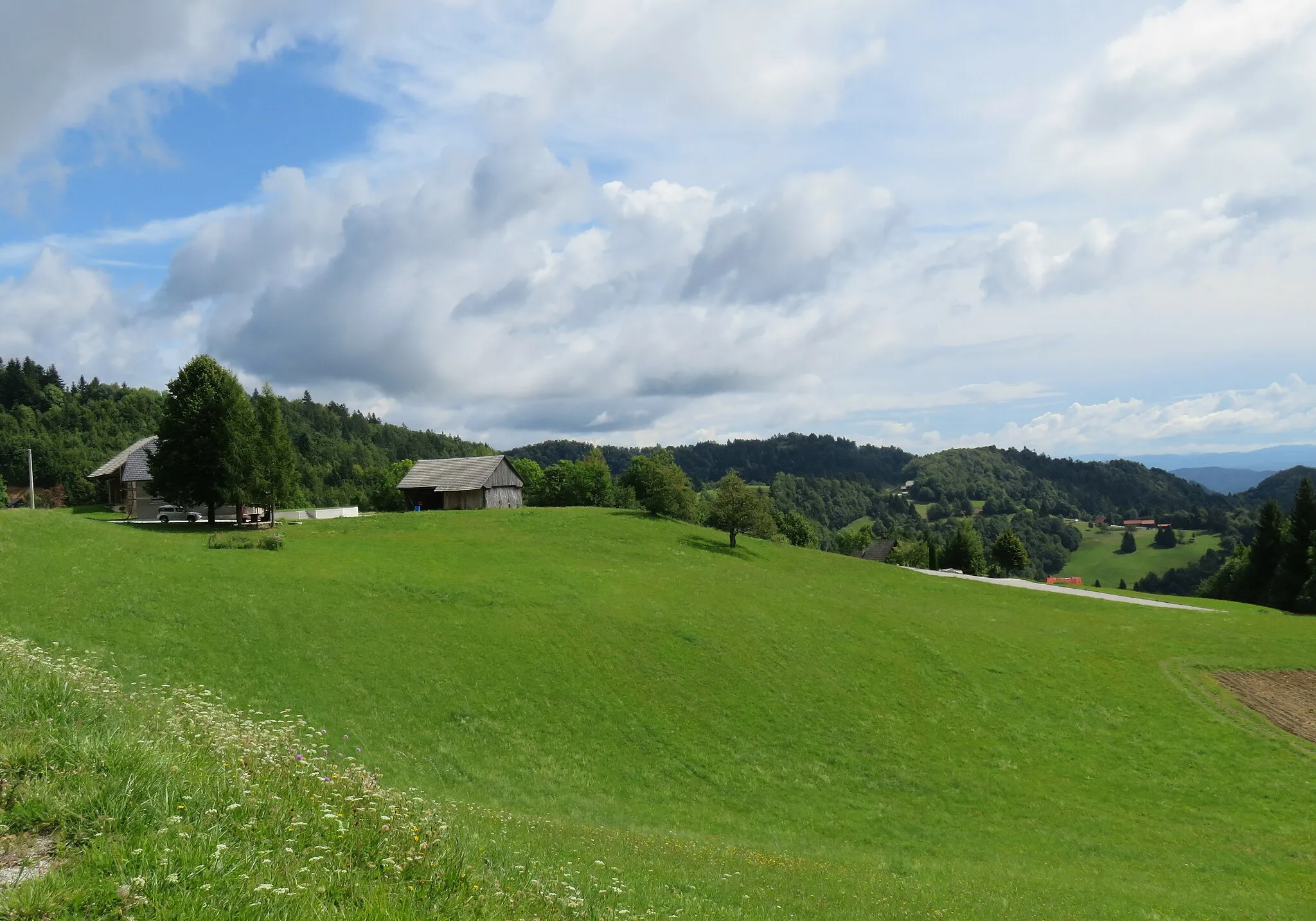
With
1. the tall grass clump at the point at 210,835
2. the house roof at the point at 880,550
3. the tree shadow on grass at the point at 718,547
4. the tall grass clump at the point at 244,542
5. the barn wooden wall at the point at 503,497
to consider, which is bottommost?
the house roof at the point at 880,550

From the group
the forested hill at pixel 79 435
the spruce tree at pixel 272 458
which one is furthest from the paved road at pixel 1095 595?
the forested hill at pixel 79 435

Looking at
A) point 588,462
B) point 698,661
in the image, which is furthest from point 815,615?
point 588,462

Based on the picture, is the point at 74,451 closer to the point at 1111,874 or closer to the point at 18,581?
the point at 18,581

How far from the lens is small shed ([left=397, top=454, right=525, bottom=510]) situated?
87062 millimetres

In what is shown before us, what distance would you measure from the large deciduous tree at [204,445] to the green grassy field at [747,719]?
6.38 meters

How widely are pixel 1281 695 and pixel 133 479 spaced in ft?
299

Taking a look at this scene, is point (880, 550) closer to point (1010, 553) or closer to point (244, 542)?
point (1010, 553)

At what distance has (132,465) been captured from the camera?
71.1 meters

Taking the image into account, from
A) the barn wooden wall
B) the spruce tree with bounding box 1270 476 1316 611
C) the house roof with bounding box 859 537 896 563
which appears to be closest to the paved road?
the spruce tree with bounding box 1270 476 1316 611

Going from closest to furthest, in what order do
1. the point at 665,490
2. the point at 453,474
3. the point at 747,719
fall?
the point at 747,719
the point at 665,490
the point at 453,474

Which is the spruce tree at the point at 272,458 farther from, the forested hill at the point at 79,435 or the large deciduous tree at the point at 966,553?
the large deciduous tree at the point at 966,553

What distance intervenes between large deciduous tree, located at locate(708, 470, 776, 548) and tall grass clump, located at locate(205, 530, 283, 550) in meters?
37.7

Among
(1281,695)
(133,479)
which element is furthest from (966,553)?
(133,479)

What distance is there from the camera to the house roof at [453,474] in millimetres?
86875
